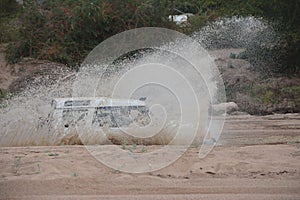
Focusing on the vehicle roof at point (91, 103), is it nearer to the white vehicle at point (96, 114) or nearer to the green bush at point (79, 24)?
the white vehicle at point (96, 114)

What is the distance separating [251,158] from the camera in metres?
8.05

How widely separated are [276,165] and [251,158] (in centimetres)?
55

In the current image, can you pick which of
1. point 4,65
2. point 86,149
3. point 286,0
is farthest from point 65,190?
point 4,65

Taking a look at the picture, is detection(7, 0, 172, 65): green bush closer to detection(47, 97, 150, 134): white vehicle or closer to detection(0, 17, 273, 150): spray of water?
detection(0, 17, 273, 150): spray of water

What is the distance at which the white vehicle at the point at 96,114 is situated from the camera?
10453mm

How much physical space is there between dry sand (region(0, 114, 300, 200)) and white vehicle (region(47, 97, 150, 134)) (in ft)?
4.06

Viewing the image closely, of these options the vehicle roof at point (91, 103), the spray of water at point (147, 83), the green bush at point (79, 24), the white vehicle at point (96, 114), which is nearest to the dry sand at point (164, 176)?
the white vehicle at point (96, 114)

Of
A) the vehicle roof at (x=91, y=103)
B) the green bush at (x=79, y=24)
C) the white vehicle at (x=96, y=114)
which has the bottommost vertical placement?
the white vehicle at (x=96, y=114)

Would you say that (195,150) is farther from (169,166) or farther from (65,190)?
(65,190)

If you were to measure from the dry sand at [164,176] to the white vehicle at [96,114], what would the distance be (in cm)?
124

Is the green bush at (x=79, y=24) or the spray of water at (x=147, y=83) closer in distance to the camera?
the spray of water at (x=147, y=83)

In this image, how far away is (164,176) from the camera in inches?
282

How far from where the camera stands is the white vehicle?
10453 millimetres

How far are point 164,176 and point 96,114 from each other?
3803mm
